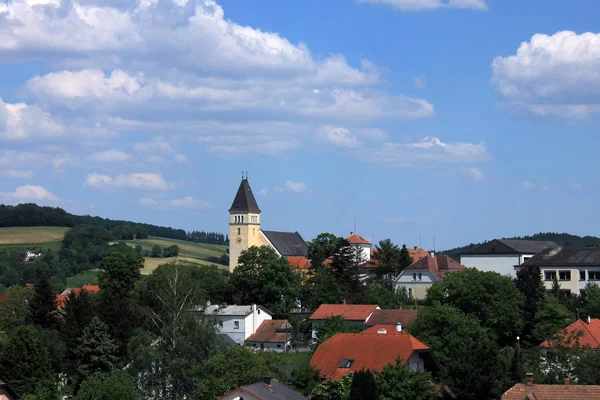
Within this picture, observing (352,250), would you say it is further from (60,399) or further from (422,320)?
(60,399)

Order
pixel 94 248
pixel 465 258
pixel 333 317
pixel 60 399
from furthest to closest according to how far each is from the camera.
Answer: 1. pixel 94 248
2. pixel 465 258
3. pixel 333 317
4. pixel 60 399

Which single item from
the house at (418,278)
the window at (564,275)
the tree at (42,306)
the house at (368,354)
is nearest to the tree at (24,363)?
the tree at (42,306)

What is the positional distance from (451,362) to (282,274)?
41908 millimetres

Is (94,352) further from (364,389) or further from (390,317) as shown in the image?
(390,317)

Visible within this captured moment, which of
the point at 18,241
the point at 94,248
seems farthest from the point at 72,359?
the point at 18,241

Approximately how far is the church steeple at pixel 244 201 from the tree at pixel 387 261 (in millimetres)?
24774

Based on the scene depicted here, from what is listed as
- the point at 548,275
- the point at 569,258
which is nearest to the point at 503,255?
the point at 548,275

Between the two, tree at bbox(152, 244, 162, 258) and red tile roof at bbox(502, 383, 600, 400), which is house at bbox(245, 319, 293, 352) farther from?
tree at bbox(152, 244, 162, 258)

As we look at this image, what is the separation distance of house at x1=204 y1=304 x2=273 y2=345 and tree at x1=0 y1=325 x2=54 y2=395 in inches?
991

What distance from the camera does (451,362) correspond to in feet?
153

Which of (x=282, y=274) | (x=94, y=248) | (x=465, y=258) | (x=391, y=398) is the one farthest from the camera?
(x=94, y=248)

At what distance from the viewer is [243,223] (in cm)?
12031

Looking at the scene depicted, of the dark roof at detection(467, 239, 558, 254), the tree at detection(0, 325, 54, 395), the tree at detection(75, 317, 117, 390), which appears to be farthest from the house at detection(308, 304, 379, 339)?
the tree at detection(0, 325, 54, 395)

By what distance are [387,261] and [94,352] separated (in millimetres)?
46251
